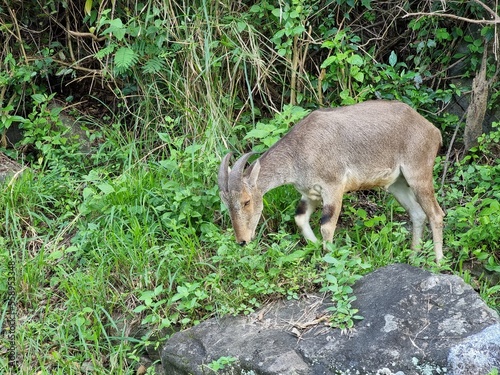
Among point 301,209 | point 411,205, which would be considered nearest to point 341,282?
point 301,209

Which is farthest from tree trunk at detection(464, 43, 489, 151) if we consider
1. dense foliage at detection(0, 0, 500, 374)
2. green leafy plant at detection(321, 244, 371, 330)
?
green leafy plant at detection(321, 244, 371, 330)

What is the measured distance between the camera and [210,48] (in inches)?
370

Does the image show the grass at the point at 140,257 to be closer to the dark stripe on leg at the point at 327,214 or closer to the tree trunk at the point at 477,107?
the dark stripe on leg at the point at 327,214

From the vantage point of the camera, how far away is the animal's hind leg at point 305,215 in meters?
8.05

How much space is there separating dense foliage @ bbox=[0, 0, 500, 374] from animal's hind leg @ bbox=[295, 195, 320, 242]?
7.9 inches

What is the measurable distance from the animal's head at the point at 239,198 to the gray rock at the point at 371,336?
3.49 ft

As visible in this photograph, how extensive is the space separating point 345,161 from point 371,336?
7.93 ft

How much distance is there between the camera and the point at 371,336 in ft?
19.8

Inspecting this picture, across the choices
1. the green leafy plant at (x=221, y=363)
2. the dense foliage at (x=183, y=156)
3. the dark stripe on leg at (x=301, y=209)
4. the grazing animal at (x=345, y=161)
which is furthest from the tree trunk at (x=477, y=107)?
the green leafy plant at (x=221, y=363)

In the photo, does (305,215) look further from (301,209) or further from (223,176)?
(223,176)

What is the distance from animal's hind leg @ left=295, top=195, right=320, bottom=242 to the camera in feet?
26.4

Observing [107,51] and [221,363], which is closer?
[221,363]

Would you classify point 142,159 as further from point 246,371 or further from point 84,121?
point 246,371

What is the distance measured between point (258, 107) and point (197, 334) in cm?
393
